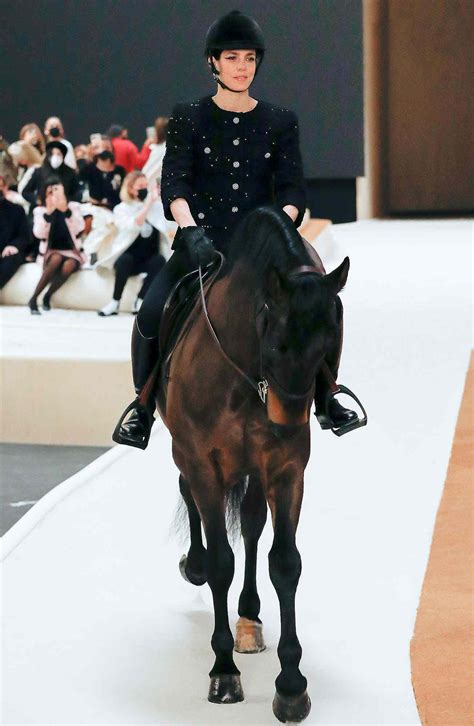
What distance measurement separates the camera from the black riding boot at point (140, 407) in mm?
4457

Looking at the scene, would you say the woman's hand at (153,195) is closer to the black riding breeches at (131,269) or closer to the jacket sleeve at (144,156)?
the black riding breeches at (131,269)

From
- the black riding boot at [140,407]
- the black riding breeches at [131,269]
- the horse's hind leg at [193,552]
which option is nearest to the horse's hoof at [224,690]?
the horse's hind leg at [193,552]

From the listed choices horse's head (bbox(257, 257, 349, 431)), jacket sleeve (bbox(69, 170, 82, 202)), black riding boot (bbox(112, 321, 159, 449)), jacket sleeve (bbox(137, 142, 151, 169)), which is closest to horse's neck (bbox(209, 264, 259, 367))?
horse's head (bbox(257, 257, 349, 431))

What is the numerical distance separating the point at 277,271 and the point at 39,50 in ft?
63.3

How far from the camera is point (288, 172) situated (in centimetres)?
421

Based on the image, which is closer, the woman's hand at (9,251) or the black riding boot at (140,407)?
the black riding boot at (140,407)

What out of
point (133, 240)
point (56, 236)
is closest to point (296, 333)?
point (133, 240)

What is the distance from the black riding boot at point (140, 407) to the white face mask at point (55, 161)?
946cm

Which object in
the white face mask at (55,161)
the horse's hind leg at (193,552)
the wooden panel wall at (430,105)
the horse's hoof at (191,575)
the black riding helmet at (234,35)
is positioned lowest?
the wooden panel wall at (430,105)

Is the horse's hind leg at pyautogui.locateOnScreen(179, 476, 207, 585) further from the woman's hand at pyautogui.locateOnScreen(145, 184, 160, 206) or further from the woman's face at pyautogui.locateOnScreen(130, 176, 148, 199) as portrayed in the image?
the woman's face at pyautogui.locateOnScreen(130, 176, 148, 199)

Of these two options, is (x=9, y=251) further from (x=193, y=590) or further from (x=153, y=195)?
(x=193, y=590)

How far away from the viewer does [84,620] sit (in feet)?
15.2

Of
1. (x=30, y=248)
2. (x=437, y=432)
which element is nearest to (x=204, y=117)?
(x=437, y=432)

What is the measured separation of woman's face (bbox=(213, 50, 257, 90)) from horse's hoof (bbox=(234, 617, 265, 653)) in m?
1.85
